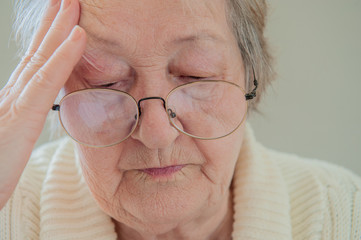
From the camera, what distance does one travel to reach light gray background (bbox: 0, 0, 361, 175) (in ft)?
8.13

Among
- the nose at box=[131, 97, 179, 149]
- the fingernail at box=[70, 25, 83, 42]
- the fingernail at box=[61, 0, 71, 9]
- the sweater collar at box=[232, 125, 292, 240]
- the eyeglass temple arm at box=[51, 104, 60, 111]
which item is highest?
the fingernail at box=[61, 0, 71, 9]

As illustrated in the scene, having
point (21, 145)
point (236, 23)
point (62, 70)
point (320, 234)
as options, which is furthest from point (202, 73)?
point (320, 234)

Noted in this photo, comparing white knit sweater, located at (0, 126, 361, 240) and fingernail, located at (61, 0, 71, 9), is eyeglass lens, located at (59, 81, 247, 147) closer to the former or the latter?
fingernail, located at (61, 0, 71, 9)

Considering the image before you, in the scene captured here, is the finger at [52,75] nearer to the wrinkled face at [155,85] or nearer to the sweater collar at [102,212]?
the wrinkled face at [155,85]

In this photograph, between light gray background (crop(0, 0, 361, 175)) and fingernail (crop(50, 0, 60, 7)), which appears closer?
fingernail (crop(50, 0, 60, 7))

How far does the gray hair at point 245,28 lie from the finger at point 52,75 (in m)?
0.26

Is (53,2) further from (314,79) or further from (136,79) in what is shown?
(314,79)

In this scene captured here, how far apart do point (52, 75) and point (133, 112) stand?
0.80 feet

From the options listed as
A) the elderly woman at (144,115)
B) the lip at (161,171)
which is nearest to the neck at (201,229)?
the elderly woman at (144,115)

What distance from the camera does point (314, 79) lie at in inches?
102

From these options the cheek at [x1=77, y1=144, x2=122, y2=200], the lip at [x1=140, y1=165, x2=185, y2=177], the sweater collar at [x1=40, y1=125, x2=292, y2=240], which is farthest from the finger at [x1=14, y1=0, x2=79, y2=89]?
the sweater collar at [x1=40, y1=125, x2=292, y2=240]

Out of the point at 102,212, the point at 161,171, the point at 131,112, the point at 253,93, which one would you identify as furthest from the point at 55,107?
the point at 253,93

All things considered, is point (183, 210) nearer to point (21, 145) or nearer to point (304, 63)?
point (21, 145)

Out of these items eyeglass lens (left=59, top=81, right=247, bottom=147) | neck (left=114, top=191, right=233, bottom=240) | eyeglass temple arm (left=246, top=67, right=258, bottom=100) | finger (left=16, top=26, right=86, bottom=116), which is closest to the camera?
finger (left=16, top=26, right=86, bottom=116)
